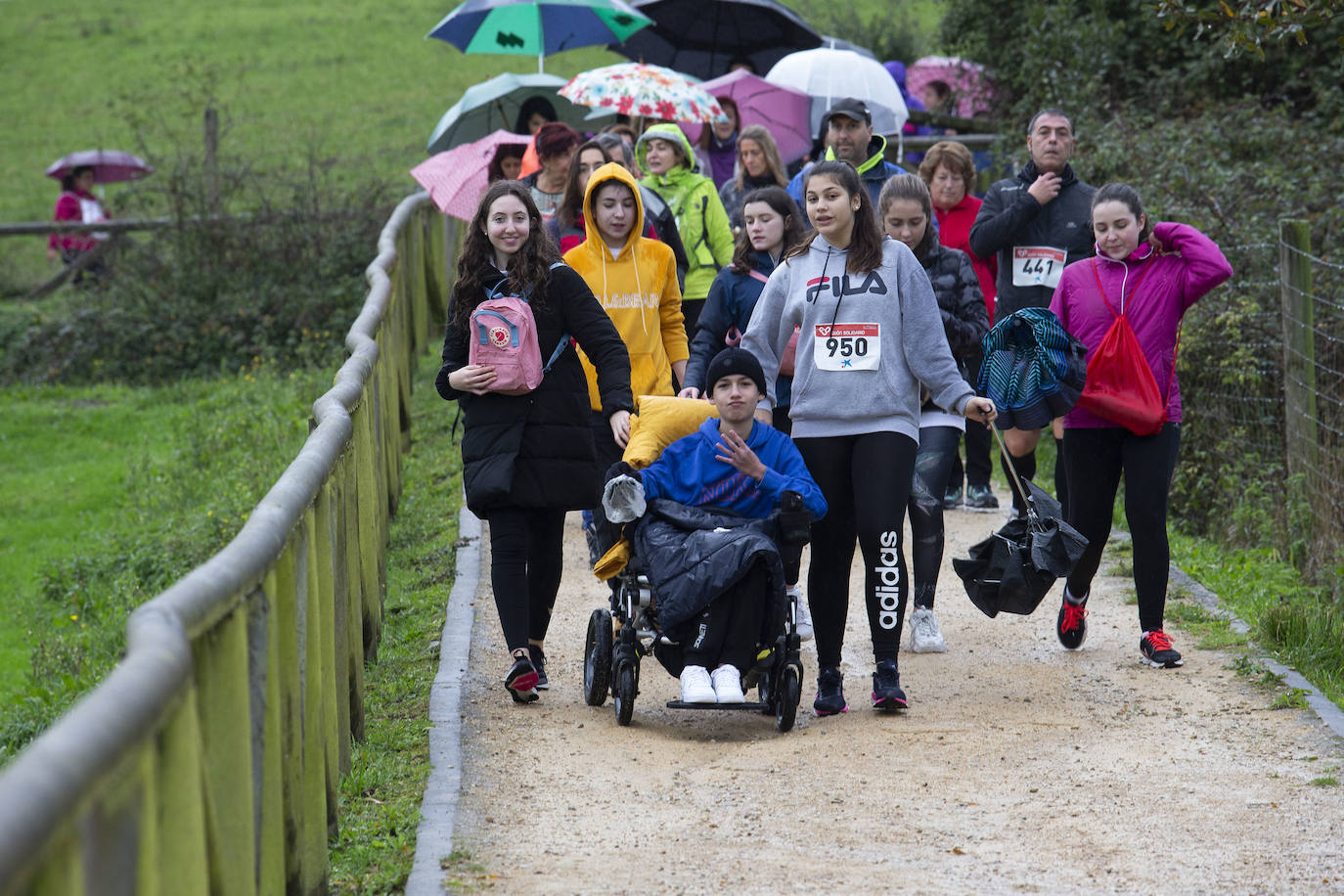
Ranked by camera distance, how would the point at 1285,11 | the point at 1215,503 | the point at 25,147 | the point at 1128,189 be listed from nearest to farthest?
the point at 1128,189
the point at 1285,11
the point at 1215,503
the point at 25,147

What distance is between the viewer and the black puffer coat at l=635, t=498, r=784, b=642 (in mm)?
6016

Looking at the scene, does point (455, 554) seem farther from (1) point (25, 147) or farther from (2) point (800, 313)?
(1) point (25, 147)

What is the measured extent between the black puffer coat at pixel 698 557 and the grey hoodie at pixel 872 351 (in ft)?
1.58

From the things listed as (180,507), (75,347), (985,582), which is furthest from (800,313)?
(75,347)

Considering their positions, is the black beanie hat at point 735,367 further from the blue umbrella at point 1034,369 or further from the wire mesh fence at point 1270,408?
the wire mesh fence at point 1270,408

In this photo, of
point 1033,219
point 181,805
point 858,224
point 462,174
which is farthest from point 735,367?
point 462,174

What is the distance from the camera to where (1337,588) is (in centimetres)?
820

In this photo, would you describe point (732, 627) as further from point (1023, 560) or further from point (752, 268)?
point (752, 268)

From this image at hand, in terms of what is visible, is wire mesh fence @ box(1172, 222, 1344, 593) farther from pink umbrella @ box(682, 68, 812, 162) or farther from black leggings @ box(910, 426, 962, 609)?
pink umbrella @ box(682, 68, 812, 162)

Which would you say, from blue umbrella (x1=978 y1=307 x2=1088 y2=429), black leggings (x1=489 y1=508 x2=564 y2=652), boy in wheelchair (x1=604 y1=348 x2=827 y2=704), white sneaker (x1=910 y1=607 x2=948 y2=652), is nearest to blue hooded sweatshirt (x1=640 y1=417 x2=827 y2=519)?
boy in wheelchair (x1=604 y1=348 x2=827 y2=704)

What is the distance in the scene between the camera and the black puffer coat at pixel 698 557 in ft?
19.7

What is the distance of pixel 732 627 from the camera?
19.9 feet

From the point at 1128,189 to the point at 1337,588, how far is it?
2510mm

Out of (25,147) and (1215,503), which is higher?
(25,147)
